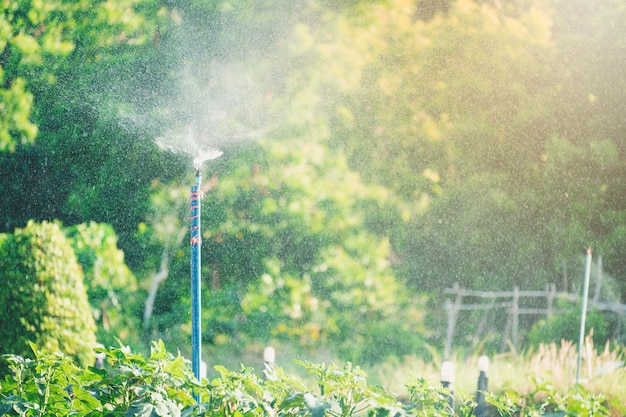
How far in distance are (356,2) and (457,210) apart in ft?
4.19

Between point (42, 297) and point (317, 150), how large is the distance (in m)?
1.57

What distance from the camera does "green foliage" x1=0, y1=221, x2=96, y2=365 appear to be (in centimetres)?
300

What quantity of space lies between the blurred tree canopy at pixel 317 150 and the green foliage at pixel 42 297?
1.04 feet

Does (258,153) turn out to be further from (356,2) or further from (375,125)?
(356,2)

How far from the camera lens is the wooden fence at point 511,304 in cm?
380

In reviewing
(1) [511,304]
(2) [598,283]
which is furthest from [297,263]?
(2) [598,283]

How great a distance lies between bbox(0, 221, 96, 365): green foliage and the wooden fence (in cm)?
190

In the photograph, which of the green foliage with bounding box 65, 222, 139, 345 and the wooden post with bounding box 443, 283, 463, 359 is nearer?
the green foliage with bounding box 65, 222, 139, 345

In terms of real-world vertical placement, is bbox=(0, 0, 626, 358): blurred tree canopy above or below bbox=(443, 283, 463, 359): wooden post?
above

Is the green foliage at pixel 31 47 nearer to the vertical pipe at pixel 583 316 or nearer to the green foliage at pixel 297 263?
the green foliage at pixel 297 263

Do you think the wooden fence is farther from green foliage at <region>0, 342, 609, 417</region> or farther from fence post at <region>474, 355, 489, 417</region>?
green foliage at <region>0, 342, 609, 417</region>

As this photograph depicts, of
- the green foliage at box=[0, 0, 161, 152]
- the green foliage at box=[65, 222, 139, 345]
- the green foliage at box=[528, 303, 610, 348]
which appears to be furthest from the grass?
the green foliage at box=[0, 0, 161, 152]

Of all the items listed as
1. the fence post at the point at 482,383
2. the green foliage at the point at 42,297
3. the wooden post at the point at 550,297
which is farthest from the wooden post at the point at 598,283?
the green foliage at the point at 42,297

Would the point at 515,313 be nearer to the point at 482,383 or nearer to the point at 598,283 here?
the point at 598,283
